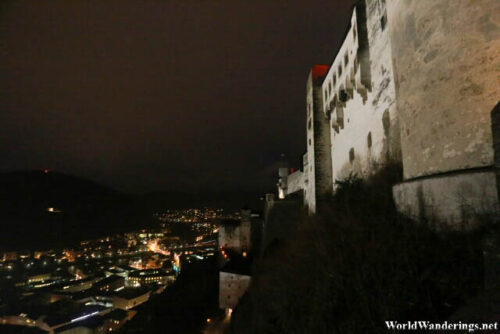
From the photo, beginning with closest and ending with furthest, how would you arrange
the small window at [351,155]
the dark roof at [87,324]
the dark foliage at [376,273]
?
the dark foliage at [376,273], the small window at [351,155], the dark roof at [87,324]

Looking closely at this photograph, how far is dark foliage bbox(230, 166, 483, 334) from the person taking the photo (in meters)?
4.30

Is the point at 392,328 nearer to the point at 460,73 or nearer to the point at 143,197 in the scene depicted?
the point at 460,73

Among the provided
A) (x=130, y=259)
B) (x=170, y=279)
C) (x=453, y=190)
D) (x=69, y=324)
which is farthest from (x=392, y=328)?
(x=130, y=259)

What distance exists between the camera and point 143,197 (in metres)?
194

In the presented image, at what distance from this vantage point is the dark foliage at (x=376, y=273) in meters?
4.30

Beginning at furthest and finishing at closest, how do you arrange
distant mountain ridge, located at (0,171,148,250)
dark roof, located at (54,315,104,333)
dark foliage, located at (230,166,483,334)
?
distant mountain ridge, located at (0,171,148,250) < dark roof, located at (54,315,104,333) < dark foliage, located at (230,166,483,334)

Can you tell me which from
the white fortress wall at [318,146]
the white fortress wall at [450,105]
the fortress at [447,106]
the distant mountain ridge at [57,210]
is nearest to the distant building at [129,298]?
the white fortress wall at [318,146]

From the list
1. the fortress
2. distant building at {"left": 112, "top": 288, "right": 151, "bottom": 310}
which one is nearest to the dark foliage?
the fortress

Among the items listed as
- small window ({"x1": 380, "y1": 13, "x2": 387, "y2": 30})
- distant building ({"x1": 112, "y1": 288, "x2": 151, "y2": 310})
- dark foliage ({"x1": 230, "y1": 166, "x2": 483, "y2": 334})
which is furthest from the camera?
distant building ({"x1": 112, "y1": 288, "x2": 151, "y2": 310})

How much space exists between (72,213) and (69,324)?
11382 cm

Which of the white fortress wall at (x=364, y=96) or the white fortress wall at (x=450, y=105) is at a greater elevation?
the white fortress wall at (x=364, y=96)

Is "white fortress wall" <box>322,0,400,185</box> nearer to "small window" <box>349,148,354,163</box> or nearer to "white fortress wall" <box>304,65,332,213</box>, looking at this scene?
"small window" <box>349,148,354,163</box>

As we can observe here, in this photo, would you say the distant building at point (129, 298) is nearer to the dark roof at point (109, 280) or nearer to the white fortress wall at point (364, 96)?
the dark roof at point (109, 280)

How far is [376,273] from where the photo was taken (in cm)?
532
